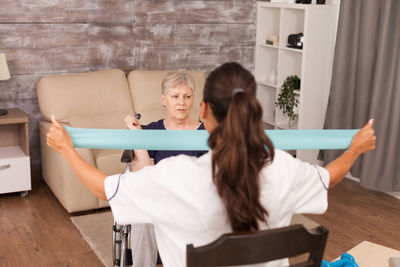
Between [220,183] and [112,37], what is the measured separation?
137 inches

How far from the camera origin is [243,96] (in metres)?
1.37

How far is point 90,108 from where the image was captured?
414cm

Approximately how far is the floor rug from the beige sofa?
114 millimetres

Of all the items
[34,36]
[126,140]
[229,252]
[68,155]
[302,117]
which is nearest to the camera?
[229,252]

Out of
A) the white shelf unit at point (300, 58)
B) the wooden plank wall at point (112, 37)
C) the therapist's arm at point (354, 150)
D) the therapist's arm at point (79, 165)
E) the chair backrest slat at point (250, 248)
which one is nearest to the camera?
the chair backrest slat at point (250, 248)

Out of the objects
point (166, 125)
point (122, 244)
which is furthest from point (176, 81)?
point (122, 244)

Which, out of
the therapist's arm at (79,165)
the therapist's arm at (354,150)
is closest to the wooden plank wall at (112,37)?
the therapist's arm at (79,165)

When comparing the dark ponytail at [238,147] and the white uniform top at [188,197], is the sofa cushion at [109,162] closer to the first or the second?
the white uniform top at [188,197]

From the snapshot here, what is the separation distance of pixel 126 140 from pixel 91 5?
291 centimetres

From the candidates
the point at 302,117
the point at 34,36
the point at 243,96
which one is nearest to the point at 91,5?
the point at 34,36

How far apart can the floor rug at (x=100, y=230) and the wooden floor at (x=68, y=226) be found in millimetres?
43

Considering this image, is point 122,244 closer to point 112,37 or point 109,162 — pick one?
point 109,162

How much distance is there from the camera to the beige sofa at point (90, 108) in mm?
3799

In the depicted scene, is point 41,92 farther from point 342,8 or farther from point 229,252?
point 229,252
